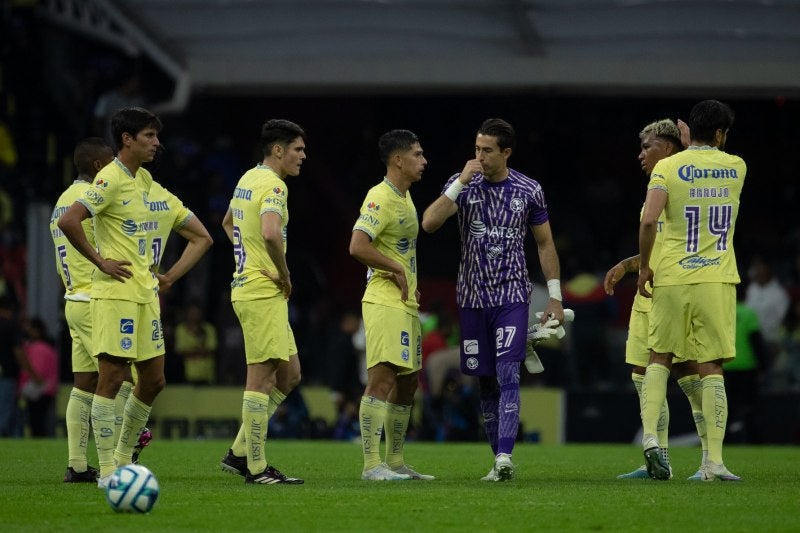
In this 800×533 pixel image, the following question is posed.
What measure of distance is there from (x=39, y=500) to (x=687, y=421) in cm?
1221

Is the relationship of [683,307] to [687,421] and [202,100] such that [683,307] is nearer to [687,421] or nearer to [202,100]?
[687,421]

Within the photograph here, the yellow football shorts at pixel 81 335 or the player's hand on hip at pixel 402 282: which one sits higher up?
the player's hand on hip at pixel 402 282

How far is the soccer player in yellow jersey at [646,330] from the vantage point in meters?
11.0

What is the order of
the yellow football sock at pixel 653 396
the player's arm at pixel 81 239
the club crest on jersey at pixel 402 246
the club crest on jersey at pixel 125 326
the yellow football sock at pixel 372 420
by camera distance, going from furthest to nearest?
→ the club crest on jersey at pixel 402 246 < the yellow football sock at pixel 372 420 < the yellow football sock at pixel 653 396 < the club crest on jersey at pixel 125 326 < the player's arm at pixel 81 239

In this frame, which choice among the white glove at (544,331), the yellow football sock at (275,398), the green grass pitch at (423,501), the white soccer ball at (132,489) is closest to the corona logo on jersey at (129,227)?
the green grass pitch at (423,501)

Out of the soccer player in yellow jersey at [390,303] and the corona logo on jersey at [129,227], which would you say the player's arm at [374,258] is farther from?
the corona logo on jersey at [129,227]

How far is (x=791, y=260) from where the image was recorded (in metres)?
26.1

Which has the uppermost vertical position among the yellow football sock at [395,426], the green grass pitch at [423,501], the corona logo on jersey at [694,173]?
the corona logo on jersey at [694,173]

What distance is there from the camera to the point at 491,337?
10695mm

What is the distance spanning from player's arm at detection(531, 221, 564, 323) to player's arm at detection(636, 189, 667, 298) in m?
0.60

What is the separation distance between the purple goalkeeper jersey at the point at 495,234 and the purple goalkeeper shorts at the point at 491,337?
0.27 ft

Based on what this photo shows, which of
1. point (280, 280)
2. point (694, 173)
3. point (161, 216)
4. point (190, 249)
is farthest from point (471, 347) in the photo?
point (161, 216)

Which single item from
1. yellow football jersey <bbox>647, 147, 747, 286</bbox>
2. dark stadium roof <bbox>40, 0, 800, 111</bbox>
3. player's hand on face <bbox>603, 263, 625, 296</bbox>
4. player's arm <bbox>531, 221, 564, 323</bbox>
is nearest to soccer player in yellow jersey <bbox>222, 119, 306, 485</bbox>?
player's arm <bbox>531, 221, 564, 323</bbox>

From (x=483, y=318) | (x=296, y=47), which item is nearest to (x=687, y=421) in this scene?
(x=296, y=47)
